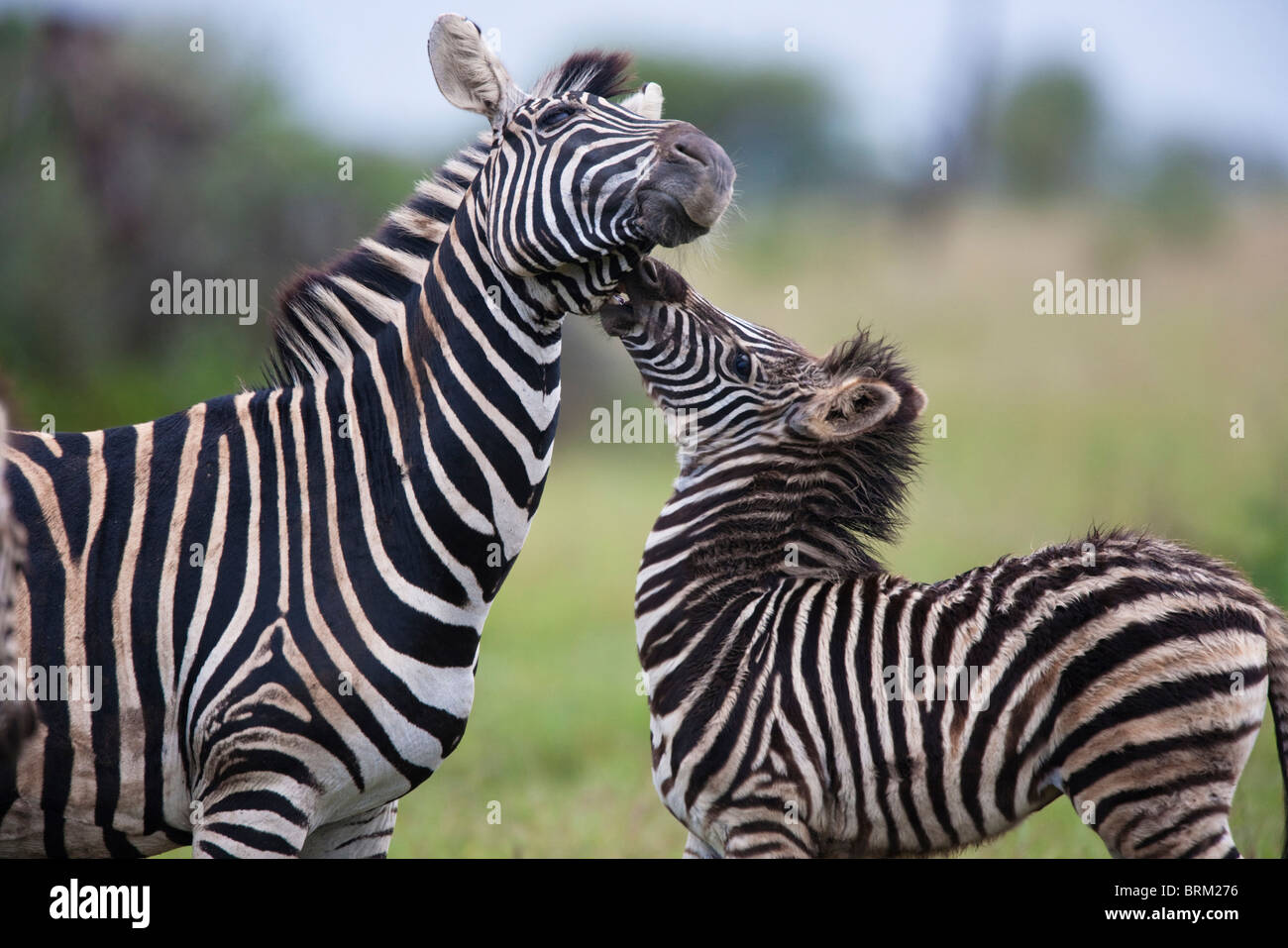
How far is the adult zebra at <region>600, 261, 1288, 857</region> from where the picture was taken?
416 cm

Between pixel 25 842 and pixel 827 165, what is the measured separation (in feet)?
99.9

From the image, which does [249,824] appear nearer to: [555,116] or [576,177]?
[576,177]

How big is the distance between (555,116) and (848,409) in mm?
1607

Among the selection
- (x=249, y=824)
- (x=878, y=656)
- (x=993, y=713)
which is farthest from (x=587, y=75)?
(x=249, y=824)

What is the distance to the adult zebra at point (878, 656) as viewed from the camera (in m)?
4.16

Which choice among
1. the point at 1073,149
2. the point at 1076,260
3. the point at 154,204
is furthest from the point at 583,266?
the point at 1073,149

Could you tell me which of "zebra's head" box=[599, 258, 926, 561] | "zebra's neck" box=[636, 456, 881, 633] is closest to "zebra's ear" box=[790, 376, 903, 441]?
"zebra's head" box=[599, 258, 926, 561]

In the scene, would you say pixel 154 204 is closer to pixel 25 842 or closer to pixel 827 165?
pixel 25 842

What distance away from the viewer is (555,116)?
4.21 meters

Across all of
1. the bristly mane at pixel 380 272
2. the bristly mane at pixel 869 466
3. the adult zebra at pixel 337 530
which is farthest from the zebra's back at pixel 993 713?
the bristly mane at pixel 380 272

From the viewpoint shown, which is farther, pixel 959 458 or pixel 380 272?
pixel 959 458

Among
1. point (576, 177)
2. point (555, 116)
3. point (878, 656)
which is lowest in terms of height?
point (878, 656)

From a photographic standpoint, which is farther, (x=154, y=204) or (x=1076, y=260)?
(x=1076, y=260)

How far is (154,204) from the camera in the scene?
57.4 ft
